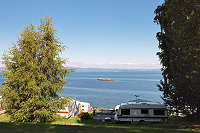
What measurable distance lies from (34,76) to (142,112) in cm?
955

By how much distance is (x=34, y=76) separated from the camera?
14266 mm

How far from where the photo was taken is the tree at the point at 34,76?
13.8m

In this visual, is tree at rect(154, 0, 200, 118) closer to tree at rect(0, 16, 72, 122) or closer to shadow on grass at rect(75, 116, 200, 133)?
shadow on grass at rect(75, 116, 200, 133)

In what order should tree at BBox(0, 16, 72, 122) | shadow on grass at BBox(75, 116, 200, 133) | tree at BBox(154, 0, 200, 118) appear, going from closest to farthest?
shadow on grass at BBox(75, 116, 200, 133) → tree at BBox(154, 0, 200, 118) → tree at BBox(0, 16, 72, 122)

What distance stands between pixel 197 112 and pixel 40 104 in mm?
12120

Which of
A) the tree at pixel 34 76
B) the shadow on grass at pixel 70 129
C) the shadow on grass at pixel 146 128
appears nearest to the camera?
the shadow on grass at pixel 70 129

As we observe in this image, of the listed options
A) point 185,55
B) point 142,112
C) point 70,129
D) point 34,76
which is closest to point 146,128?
point 70,129

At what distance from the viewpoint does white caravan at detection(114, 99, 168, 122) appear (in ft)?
46.0

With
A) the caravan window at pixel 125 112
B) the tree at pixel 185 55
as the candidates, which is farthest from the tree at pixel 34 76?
the tree at pixel 185 55

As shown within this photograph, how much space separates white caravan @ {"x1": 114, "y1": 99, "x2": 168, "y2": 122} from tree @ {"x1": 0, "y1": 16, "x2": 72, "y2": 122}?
5154 mm

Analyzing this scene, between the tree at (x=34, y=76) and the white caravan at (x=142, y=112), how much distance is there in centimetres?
515

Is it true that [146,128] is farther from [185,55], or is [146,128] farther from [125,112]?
[125,112]

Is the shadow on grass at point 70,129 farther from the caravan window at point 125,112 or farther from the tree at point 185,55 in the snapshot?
the caravan window at point 125,112

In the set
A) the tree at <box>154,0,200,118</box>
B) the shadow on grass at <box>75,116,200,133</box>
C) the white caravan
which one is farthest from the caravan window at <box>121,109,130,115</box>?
the shadow on grass at <box>75,116,200,133</box>
